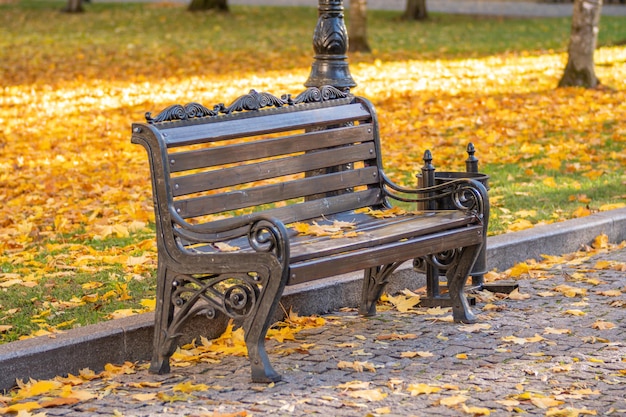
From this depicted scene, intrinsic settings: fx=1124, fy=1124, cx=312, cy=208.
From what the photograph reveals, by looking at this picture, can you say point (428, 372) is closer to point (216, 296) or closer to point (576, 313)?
point (216, 296)

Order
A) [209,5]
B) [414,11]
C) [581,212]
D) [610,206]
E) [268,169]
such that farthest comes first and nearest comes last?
[209,5]
[414,11]
[610,206]
[581,212]
[268,169]

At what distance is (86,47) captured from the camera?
21812 millimetres

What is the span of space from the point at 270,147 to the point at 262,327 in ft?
3.77

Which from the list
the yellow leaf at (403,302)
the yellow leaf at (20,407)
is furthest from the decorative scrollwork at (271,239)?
the yellow leaf at (403,302)

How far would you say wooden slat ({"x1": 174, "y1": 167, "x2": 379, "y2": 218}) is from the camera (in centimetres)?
527

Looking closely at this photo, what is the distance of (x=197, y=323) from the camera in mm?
5543

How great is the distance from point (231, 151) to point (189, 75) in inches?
471

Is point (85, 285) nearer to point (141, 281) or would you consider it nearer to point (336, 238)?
point (141, 281)

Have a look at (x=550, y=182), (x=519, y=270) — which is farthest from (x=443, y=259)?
(x=550, y=182)

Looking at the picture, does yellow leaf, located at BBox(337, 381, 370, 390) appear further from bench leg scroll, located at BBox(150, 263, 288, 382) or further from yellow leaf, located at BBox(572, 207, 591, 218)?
yellow leaf, located at BBox(572, 207, 591, 218)

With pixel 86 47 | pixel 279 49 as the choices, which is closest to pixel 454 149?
pixel 279 49

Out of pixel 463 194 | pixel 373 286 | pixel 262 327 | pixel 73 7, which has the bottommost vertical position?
pixel 373 286

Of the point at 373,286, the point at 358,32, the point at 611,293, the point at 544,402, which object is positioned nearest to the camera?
the point at 544,402

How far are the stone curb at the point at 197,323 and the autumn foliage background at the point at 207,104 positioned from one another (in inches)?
14.8
